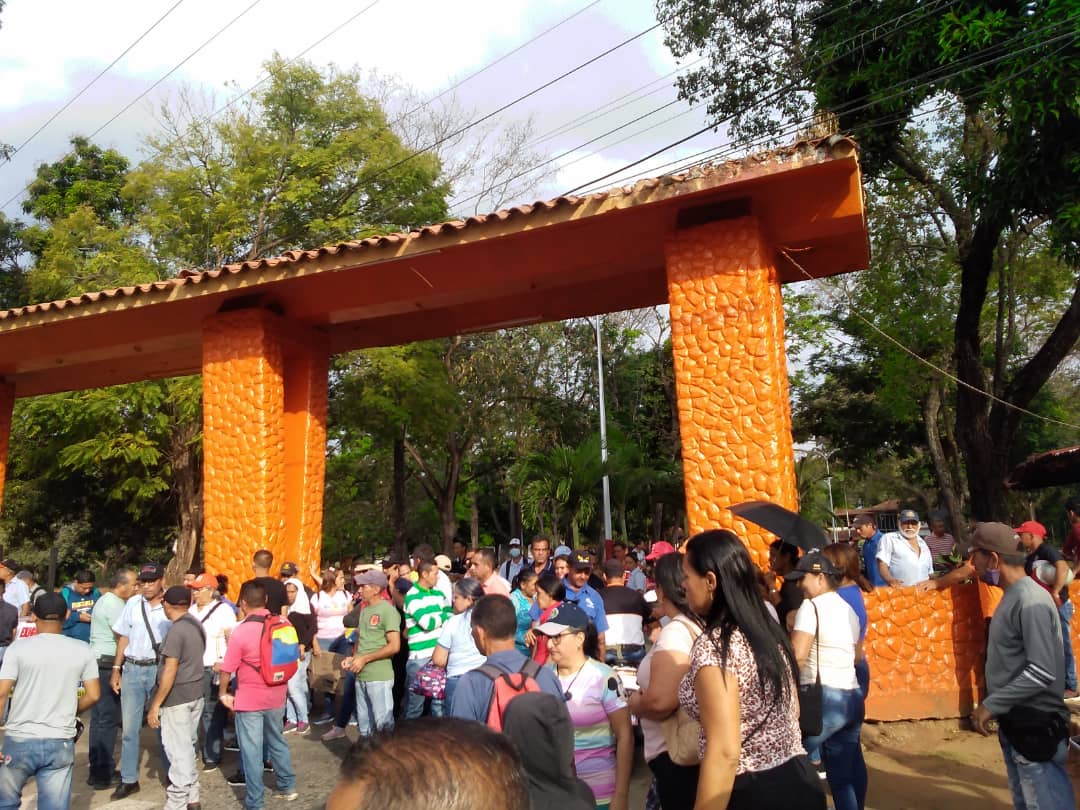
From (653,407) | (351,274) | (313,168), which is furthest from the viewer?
(653,407)

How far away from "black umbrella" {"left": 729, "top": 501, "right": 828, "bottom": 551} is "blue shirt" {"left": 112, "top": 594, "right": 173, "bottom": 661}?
4909 mm

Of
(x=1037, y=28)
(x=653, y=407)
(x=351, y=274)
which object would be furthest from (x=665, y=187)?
(x=653, y=407)

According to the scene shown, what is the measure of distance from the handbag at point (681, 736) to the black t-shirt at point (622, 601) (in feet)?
12.7

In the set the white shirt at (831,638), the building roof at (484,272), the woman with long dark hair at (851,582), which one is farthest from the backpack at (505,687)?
the building roof at (484,272)

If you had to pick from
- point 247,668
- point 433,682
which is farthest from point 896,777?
point 247,668

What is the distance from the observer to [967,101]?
12422 millimetres

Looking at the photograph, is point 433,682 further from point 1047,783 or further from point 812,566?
point 1047,783

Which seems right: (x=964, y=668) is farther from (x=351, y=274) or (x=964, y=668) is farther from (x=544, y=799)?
(x=351, y=274)

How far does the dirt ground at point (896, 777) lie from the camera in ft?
20.2

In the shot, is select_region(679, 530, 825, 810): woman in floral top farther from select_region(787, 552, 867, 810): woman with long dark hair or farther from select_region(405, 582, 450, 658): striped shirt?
select_region(405, 582, 450, 658): striped shirt

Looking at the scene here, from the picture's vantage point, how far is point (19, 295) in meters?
24.6

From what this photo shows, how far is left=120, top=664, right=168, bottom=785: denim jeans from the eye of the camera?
7.08 meters

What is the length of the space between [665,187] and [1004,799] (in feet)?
17.3

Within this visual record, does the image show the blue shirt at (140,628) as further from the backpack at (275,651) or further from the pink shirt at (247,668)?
the backpack at (275,651)
